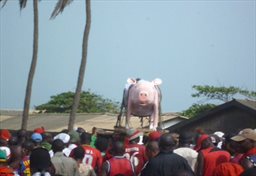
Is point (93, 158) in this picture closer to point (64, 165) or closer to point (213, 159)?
point (64, 165)

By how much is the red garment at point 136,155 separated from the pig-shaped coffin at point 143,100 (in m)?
6.59

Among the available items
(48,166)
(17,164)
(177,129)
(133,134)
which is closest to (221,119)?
(177,129)

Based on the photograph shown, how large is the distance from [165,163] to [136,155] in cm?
193

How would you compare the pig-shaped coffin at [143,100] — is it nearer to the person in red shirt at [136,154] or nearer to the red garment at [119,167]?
the person in red shirt at [136,154]

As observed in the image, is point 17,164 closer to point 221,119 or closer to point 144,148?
point 144,148

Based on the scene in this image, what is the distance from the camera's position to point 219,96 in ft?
130

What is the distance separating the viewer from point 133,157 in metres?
9.65

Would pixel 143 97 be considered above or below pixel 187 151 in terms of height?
above

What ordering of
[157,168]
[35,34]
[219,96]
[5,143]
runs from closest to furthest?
[157,168] → [5,143] → [35,34] → [219,96]

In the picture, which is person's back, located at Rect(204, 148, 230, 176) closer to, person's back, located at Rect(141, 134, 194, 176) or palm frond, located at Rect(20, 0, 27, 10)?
person's back, located at Rect(141, 134, 194, 176)

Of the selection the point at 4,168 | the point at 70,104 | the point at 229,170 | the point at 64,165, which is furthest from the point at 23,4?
the point at 70,104

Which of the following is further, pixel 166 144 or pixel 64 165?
pixel 64 165

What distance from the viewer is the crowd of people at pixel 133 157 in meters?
7.04

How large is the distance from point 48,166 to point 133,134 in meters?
3.59
